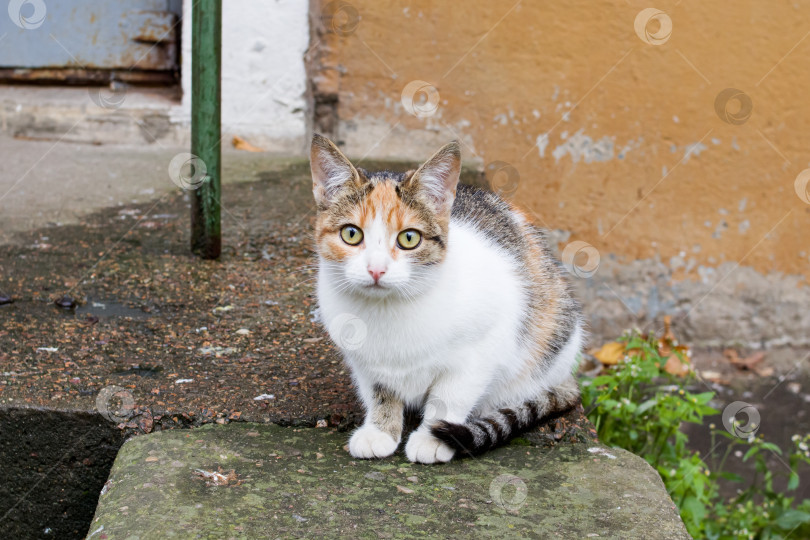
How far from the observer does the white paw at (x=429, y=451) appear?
226 centimetres

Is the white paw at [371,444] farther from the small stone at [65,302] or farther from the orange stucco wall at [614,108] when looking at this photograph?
the orange stucco wall at [614,108]

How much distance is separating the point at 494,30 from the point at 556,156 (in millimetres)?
787

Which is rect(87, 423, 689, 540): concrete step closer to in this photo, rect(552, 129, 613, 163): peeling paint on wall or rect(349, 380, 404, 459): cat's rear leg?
rect(349, 380, 404, 459): cat's rear leg

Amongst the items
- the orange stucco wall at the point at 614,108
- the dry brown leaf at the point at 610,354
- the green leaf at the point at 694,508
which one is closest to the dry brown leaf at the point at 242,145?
the orange stucco wall at the point at 614,108

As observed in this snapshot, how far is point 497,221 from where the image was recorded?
2.73 m

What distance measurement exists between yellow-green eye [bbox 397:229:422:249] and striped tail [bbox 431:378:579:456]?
0.48 m

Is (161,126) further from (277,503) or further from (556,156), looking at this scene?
(277,503)

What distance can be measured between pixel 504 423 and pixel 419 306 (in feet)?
1.36

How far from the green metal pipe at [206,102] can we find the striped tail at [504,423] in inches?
61.9

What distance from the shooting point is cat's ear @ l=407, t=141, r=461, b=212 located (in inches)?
89.4

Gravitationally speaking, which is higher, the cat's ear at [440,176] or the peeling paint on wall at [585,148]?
the cat's ear at [440,176]

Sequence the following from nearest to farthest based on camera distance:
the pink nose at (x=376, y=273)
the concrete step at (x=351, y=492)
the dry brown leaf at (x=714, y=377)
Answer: the concrete step at (x=351, y=492)
the pink nose at (x=376, y=273)
the dry brown leaf at (x=714, y=377)

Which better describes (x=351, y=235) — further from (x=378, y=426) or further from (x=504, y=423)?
(x=504, y=423)

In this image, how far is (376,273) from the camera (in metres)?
2.14
